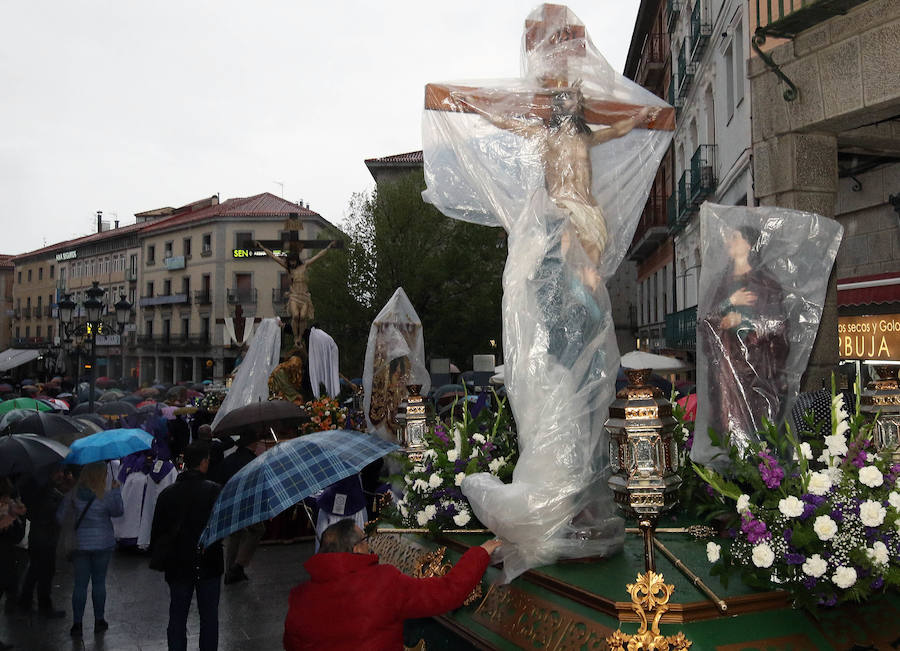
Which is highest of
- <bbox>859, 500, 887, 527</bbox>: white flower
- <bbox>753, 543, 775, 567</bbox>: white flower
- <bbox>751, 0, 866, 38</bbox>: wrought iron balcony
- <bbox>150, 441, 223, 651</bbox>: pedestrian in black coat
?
<bbox>751, 0, 866, 38</bbox>: wrought iron balcony

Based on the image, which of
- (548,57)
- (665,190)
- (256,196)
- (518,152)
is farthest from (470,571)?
(256,196)

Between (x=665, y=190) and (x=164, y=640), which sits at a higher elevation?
(x=665, y=190)

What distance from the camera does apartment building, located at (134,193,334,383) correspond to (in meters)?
52.5

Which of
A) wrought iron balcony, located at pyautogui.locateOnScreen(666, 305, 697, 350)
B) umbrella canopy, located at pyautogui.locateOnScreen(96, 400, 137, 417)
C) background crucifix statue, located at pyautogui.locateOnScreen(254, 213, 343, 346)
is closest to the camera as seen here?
umbrella canopy, located at pyautogui.locateOnScreen(96, 400, 137, 417)

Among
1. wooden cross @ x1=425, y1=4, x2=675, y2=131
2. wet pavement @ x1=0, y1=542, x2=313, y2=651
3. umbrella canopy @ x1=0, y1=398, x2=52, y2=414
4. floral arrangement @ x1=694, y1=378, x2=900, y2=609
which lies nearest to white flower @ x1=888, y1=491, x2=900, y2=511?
floral arrangement @ x1=694, y1=378, x2=900, y2=609

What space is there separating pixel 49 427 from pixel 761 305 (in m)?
7.09

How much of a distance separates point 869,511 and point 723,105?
15.6 m

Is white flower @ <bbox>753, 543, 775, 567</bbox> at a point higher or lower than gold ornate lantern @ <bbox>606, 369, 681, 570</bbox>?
lower

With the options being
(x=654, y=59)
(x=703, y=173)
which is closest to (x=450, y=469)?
(x=703, y=173)

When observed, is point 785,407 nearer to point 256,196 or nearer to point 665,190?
point 665,190

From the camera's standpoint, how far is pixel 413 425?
6.03m

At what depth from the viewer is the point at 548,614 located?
3.66m

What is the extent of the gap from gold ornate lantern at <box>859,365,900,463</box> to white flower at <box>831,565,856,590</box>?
767 mm

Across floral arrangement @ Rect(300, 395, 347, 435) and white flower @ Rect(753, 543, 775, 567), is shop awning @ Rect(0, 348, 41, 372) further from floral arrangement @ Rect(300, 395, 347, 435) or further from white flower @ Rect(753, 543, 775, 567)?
white flower @ Rect(753, 543, 775, 567)
